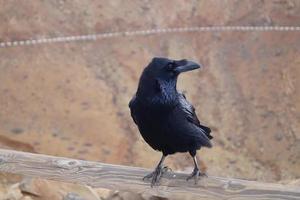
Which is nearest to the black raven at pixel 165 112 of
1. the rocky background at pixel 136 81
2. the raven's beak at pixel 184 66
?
the raven's beak at pixel 184 66

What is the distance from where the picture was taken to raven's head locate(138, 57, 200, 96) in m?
4.38

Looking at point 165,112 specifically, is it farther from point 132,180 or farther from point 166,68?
point 132,180

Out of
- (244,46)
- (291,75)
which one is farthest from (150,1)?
(291,75)

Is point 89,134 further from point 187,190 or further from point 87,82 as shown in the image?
point 187,190

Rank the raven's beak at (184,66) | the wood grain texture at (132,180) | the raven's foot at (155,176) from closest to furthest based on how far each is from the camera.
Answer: the wood grain texture at (132,180) < the raven's beak at (184,66) < the raven's foot at (155,176)

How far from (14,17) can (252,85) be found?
4075 millimetres

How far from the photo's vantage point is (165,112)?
14.6 feet

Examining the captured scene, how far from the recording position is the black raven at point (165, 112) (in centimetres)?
439

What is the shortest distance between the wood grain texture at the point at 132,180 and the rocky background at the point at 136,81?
443 cm

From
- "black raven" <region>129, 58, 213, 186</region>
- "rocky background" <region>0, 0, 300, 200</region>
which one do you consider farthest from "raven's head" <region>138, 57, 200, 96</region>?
"rocky background" <region>0, 0, 300, 200</region>

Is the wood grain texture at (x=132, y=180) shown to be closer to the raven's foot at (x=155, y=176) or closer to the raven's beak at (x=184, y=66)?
the raven's foot at (x=155, y=176)

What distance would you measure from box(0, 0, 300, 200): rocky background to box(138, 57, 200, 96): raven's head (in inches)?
203

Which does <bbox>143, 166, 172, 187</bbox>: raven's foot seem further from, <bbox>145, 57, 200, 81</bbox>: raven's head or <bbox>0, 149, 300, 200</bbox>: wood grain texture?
<bbox>145, 57, 200, 81</bbox>: raven's head

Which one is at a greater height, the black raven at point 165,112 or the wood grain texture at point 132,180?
the black raven at point 165,112
